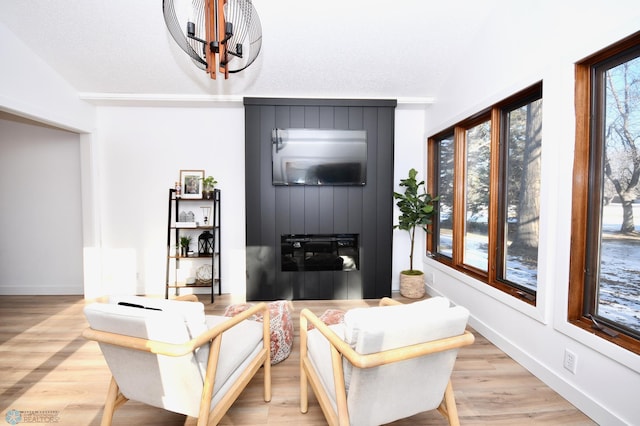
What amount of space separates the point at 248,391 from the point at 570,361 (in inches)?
82.6

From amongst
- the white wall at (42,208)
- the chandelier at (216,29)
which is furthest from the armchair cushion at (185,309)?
the white wall at (42,208)

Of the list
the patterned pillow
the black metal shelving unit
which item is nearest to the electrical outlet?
the patterned pillow

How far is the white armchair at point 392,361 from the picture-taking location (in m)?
1.10

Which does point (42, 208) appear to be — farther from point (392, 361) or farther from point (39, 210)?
point (392, 361)

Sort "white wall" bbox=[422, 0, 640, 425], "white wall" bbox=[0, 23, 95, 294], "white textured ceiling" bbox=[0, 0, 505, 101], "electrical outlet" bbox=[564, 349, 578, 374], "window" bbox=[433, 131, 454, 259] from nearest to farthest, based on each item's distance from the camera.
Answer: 1. "white wall" bbox=[422, 0, 640, 425]
2. "electrical outlet" bbox=[564, 349, 578, 374]
3. "white textured ceiling" bbox=[0, 0, 505, 101]
4. "window" bbox=[433, 131, 454, 259]
5. "white wall" bbox=[0, 23, 95, 294]

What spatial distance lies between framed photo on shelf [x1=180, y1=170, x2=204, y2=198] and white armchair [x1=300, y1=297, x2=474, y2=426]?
9.88 feet

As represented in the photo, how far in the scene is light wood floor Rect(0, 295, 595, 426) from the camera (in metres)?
1.63

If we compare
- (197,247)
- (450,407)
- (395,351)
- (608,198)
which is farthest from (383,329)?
(197,247)

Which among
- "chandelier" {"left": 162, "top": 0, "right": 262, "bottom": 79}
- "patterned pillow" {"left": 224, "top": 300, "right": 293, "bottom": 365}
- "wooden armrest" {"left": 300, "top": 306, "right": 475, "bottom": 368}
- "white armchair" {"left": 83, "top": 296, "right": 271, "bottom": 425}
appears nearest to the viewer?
"wooden armrest" {"left": 300, "top": 306, "right": 475, "bottom": 368}

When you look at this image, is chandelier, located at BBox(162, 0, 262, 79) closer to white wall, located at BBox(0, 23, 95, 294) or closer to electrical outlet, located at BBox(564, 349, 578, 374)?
electrical outlet, located at BBox(564, 349, 578, 374)

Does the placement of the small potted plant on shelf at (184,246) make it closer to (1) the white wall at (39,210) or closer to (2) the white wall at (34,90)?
(1) the white wall at (39,210)

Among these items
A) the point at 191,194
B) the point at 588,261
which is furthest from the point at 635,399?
the point at 191,194

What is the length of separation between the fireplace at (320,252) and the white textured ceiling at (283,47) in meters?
1.79

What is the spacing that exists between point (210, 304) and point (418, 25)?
3786 mm
